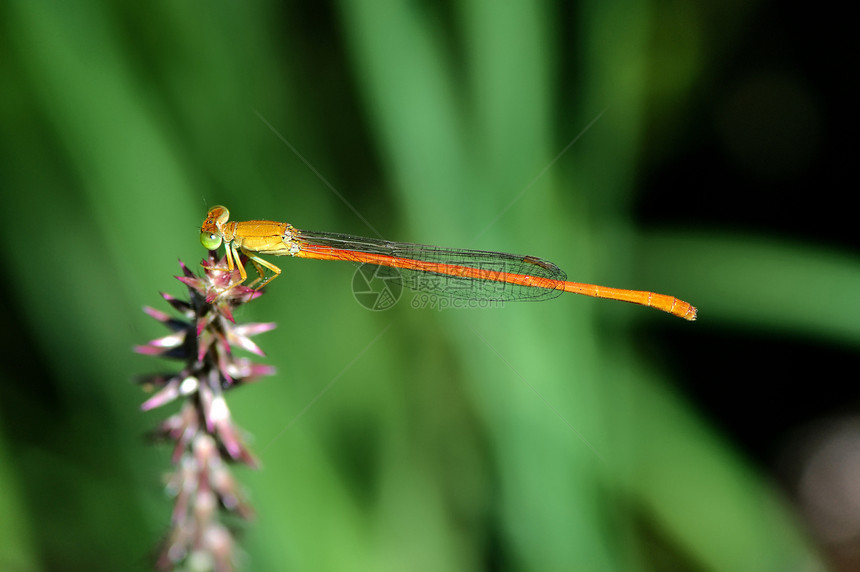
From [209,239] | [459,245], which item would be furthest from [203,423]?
[459,245]

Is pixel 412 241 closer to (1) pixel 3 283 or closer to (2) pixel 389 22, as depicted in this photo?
(2) pixel 389 22

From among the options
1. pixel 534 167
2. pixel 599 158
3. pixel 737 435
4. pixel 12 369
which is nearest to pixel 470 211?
pixel 534 167

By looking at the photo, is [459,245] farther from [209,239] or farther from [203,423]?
[203,423]

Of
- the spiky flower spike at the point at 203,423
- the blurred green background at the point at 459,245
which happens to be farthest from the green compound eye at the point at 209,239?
the spiky flower spike at the point at 203,423

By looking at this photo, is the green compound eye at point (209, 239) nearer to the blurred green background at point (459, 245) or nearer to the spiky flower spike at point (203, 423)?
the blurred green background at point (459, 245)

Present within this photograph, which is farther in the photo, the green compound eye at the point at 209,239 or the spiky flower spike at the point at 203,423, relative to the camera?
the green compound eye at the point at 209,239

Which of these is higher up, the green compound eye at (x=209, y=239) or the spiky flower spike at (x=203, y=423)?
the green compound eye at (x=209, y=239)

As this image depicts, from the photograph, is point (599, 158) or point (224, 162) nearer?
point (224, 162)
